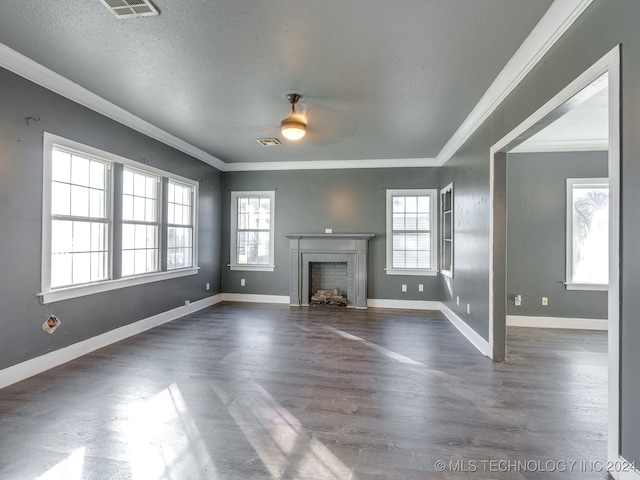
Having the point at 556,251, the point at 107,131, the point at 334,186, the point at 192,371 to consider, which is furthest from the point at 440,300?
the point at 107,131

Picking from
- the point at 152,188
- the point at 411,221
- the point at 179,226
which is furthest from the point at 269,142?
the point at 411,221

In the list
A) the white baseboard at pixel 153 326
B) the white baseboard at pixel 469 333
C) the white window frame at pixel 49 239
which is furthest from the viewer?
the white baseboard at pixel 469 333

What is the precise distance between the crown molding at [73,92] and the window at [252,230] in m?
1.85

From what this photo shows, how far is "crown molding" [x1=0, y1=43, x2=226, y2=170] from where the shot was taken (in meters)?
2.54

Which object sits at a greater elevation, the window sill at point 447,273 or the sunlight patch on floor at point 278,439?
the window sill at point 447,273

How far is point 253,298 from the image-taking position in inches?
246

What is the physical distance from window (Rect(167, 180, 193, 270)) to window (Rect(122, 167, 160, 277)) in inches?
11.2

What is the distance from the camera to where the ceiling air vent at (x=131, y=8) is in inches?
76.3

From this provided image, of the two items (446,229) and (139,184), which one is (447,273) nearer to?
(446,229)

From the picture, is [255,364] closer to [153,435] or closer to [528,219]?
[153,435]

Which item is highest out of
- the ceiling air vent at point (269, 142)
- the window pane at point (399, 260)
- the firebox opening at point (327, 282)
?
the ceiling air vent at point (269, 142)

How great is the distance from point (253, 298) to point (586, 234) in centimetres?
571

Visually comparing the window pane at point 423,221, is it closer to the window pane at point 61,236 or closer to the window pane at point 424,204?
the window pane at point 424,204

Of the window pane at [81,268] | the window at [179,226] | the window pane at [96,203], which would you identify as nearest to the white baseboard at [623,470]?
the window pane at [81,268]
